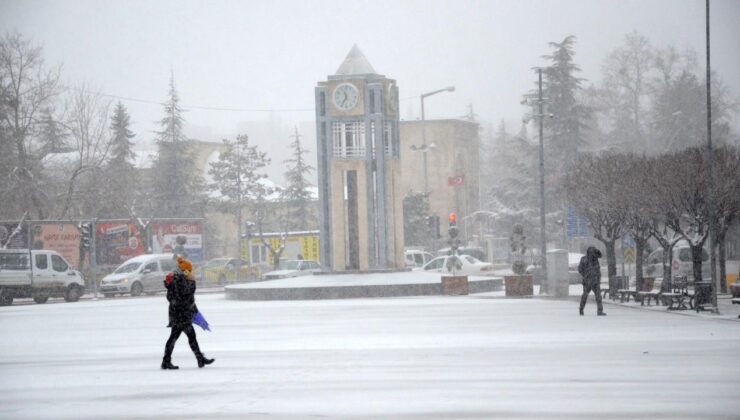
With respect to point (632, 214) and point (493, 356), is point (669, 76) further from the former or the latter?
point (493, 356)

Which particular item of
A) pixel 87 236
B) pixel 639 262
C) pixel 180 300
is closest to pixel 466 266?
pixel 87 236

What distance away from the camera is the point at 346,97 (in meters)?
47.2

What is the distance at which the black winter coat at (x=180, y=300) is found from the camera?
17094mm

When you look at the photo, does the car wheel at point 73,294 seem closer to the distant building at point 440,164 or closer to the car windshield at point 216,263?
the car windshield at point 216,263

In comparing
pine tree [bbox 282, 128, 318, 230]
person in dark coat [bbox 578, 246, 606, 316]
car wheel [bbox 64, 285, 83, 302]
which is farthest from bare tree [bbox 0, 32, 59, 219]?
person in dark coat [bbox 578, 246, 606, 316]

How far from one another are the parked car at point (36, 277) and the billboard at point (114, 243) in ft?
44.8

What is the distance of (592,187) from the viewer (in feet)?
138

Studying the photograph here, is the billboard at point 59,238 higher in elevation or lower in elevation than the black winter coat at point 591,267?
higher

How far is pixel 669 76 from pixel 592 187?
43.7 m

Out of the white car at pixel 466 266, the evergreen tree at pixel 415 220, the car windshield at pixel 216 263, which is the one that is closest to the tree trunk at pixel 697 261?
the white car at pixel 466 266

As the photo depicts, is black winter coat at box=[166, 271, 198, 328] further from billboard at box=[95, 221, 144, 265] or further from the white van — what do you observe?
billboard at box=[95, 221, 144, 265]

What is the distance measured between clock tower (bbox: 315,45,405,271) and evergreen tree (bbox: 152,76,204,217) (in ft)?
125

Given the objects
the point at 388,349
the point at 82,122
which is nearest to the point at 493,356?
the point at 388,349

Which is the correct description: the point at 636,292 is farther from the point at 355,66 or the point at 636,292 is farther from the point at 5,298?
the point at 5,298
